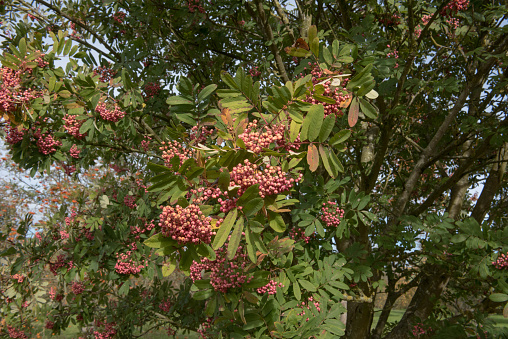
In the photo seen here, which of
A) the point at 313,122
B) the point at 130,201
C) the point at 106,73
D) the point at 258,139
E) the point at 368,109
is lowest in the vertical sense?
the point at 130,201

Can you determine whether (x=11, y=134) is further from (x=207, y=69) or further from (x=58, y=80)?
(x=207, y=69)

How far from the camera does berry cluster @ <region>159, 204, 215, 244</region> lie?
116 cm

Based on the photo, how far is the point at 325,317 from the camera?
2246mm

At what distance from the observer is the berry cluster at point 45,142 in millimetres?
2859

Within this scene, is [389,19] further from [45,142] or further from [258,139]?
[45,142]

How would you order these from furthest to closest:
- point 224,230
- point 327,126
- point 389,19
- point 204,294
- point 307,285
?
point 389,19
point 307,285
point 204,294
point 327,126
point 224,230

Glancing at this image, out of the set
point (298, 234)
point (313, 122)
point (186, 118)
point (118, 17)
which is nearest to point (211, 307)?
point (186, 118)

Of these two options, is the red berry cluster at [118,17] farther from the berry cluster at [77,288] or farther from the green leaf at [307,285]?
the green leaf at [307,285]

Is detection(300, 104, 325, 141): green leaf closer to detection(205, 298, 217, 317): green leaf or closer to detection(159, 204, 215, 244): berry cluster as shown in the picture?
detection(159, 204, 215, 244): berry cluster

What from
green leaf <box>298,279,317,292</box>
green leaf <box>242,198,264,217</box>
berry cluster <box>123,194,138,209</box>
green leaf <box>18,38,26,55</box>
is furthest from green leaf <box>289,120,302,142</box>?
berry cluster <box>123,194,138,209</box>

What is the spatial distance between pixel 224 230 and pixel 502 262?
2736 mm

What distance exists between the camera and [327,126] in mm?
1350

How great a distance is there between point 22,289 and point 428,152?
484 centimetres

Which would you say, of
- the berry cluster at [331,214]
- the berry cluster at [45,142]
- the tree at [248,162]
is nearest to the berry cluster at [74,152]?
the tree at [248,162]
